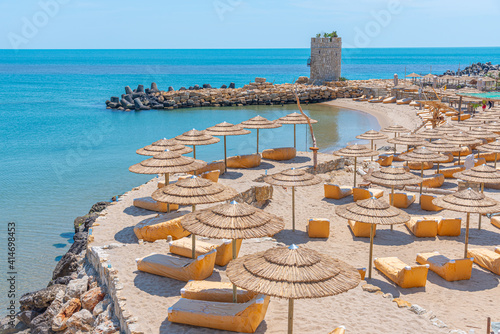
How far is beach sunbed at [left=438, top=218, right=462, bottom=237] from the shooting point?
491 inches

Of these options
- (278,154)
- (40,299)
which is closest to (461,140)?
(278,154)

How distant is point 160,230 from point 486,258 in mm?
7044

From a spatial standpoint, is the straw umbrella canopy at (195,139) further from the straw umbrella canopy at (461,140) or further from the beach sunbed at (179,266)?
the straw umbrella canopy at (461,140)

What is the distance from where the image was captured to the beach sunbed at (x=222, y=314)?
690 cm

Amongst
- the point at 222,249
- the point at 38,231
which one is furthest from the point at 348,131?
the point at 222,249

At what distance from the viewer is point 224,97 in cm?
5100

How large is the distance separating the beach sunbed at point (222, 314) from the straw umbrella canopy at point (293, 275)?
0.69m

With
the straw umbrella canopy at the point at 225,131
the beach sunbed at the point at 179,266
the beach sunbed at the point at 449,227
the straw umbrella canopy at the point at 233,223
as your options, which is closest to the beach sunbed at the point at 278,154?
the straw umbrella canopy at the point at 225,131

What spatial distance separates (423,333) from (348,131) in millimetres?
27376

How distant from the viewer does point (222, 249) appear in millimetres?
9242

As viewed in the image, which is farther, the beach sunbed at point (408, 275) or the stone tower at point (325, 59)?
the stone tower at point (325, 59)

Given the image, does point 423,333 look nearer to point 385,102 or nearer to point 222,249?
point 222,249

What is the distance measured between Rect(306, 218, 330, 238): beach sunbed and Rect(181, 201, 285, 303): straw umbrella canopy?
454cm

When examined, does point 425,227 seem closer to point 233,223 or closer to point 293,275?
point 233,223
